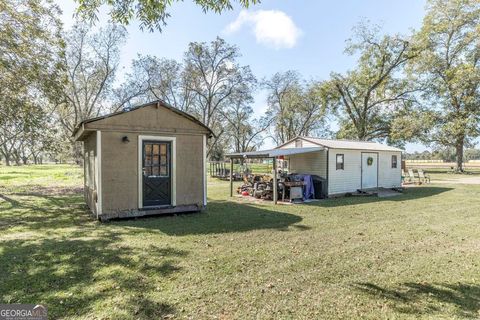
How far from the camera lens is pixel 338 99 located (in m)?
31.5

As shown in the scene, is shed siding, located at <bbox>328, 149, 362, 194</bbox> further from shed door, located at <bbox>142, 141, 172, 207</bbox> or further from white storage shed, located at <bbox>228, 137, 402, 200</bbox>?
shed door, located at <bbox>142, 141, 172, 207</bbox>

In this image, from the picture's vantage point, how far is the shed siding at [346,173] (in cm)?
1306

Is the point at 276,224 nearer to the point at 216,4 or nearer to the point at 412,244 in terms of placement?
the point at 412,244

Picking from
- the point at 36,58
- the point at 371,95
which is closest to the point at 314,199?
the point at 36,58

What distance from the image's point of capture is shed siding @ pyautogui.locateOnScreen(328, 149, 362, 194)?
514 inches

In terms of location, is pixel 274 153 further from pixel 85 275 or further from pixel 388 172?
pixel 388 172

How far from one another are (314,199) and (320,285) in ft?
29.3

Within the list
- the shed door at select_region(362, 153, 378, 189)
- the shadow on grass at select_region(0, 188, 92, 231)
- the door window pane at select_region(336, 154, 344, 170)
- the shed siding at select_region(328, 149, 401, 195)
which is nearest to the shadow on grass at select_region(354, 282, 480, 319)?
the shadow on grass at select_region(0, 188, 92, 231)

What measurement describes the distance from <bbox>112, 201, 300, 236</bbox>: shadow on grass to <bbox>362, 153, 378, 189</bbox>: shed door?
7525mm

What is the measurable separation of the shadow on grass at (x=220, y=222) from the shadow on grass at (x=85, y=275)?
1.42 metres

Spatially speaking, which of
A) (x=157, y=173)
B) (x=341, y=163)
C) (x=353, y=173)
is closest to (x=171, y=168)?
(x=157, y=173)

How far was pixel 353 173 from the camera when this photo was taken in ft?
46.3

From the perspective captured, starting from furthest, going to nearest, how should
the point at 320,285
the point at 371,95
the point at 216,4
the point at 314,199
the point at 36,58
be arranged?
the point at 371,95
the point at 314,199
the point at 36,58
the point at 216,4
the point at 320,285

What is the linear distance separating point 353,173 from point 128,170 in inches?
425
